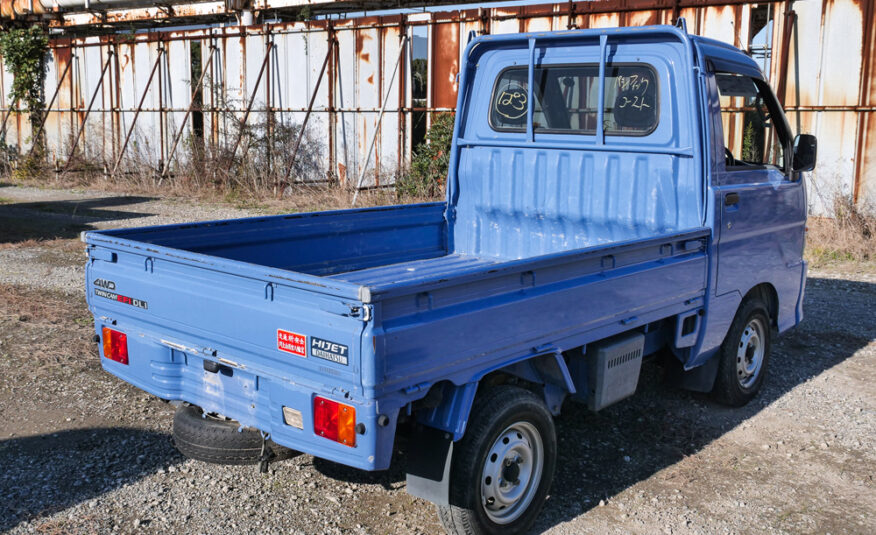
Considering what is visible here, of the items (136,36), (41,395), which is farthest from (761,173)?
(136,36)

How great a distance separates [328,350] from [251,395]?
1.94 ft

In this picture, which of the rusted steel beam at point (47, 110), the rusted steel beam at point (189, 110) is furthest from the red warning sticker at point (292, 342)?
the rusted steel beam at point (47, 110)

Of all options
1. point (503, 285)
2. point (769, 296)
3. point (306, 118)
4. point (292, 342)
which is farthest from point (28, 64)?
point (503, 285)

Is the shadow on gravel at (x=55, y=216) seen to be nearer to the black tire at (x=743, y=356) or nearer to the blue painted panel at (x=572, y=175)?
the blue painted panel at (x=572, y=175)

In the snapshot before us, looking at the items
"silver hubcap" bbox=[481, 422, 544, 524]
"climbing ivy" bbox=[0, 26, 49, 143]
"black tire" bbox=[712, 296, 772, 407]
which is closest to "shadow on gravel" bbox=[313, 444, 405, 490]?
"silver hubcap" bbox=[481, 422, 544, 524]

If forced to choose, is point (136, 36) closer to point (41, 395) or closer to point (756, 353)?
point (41, 395)

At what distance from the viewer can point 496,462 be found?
368cm

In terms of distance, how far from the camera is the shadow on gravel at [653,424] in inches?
175

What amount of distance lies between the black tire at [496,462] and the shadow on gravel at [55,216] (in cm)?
1003

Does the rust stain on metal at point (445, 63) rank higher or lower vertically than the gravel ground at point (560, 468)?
higher

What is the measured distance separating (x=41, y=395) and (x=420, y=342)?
3583 mm

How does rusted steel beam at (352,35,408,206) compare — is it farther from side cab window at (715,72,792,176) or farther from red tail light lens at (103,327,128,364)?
red tail light lens at (103,327,128,364)

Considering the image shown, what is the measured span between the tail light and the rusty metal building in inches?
246

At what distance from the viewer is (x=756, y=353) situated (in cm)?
584
